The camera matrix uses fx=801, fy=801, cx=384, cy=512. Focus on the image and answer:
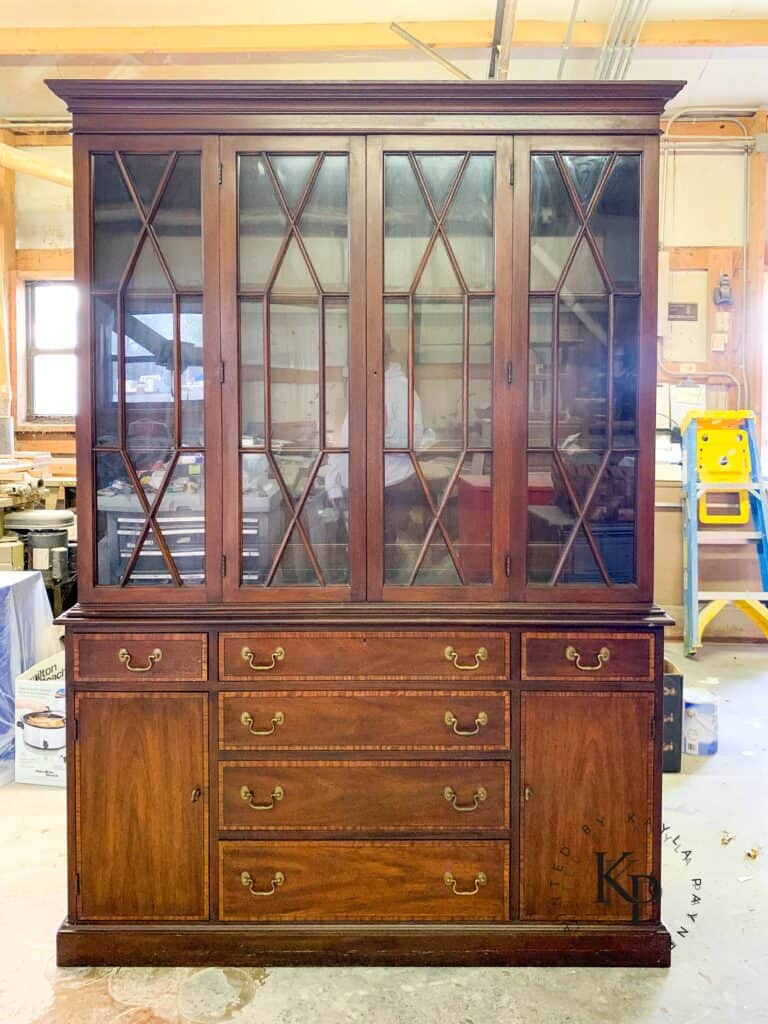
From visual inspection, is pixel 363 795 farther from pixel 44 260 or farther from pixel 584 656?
pixel 44 260

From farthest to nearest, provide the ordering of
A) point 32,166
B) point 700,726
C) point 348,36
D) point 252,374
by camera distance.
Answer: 1. point 32,166
2. point 348,36
3. point 700,726
4. point 252,374

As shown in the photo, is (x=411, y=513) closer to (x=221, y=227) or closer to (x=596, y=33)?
(x=221, y=227)

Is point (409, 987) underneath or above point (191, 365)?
underneath

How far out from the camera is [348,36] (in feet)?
12.2

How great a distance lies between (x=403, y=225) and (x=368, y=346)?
1.02 ft

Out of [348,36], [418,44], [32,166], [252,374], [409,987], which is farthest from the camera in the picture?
[32,166]

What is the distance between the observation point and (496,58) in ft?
11.4

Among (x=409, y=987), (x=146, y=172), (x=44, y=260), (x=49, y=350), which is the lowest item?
(x=409, y=987)

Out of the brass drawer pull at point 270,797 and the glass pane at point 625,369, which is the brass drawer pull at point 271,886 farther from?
the glass pane at point 625,369

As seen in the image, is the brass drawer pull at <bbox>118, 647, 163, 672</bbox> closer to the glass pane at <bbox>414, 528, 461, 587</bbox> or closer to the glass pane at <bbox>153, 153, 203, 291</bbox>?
the glass pane at <bbox>414, 528, 461, 587</bbox>

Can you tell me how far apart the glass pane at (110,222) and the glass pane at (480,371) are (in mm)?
860

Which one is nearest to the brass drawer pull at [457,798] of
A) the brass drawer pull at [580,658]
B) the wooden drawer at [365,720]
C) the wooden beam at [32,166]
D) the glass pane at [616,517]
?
the wooden drawer at [365,720]

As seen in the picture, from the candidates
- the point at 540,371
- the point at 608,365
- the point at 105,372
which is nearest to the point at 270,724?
the point at 105,372

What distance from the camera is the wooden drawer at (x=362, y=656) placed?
1.97 meters
